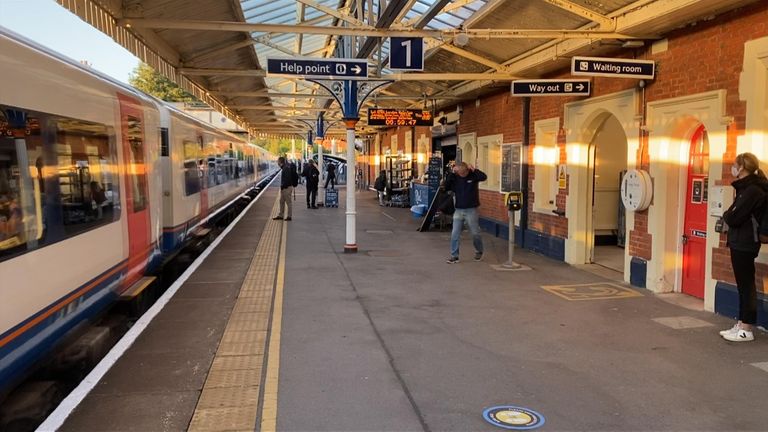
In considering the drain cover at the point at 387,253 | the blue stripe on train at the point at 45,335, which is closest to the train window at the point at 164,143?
the blue stripe on train at the point at 45,335

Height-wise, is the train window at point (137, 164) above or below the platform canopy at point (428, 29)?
below

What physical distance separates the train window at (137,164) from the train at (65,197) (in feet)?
0.04

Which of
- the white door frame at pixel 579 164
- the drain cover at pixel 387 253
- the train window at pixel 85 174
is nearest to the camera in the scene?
the train window at pixel 85 174

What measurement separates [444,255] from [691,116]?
196 inches

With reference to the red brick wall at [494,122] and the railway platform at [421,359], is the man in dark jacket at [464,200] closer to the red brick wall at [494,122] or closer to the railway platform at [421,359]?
the railway platform at [421,359]

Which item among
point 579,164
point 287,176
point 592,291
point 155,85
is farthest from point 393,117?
point 155,85

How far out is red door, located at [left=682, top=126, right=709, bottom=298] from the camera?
7562 millimetres

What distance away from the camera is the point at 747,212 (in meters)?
5.68

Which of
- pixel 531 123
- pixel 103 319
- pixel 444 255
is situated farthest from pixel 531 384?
pixel 531 123

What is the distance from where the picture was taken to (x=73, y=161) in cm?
504

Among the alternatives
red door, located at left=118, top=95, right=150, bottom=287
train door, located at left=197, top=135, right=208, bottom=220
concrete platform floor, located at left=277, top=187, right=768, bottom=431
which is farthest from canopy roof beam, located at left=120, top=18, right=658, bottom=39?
train door, located at left=197, top=135, right=208, bottom=220

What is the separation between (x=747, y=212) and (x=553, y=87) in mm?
4333

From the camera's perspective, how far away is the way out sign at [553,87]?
945cm

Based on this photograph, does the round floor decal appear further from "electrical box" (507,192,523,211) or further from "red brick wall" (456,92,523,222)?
"red brick wall" (456,92,523,222)
